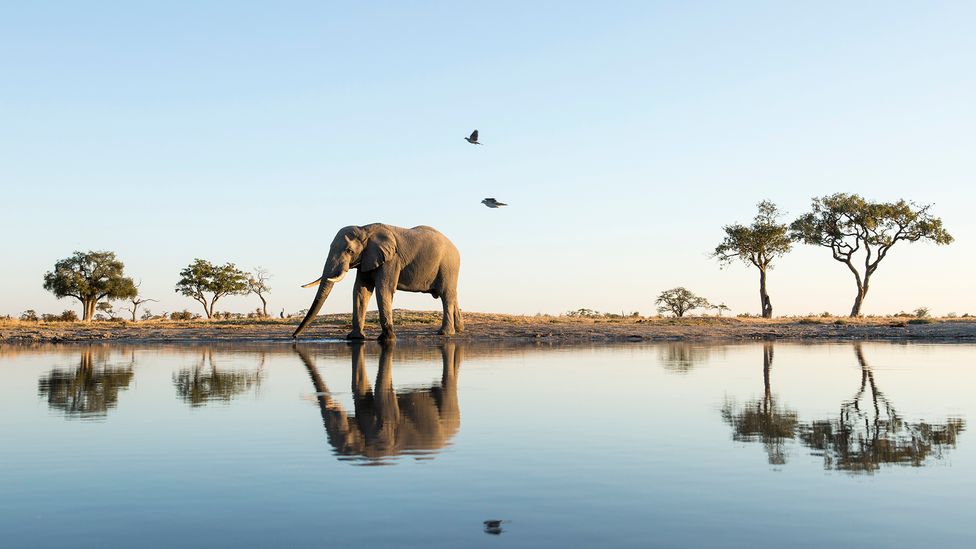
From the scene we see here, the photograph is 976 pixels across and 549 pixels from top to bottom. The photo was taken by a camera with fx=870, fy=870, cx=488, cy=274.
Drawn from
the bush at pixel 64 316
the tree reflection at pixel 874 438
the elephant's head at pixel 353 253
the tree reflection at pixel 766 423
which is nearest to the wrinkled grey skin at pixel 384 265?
the elephant's head at pixel 353 253

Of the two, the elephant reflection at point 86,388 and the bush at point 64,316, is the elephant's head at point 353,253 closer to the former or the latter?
the elephant reflection at point 86,388

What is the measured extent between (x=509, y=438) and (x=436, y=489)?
282cm

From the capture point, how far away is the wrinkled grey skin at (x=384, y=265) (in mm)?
33656

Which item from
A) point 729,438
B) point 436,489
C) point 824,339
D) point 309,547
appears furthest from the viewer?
point 824,339

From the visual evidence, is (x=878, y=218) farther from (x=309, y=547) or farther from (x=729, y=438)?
(x=309, y=547)

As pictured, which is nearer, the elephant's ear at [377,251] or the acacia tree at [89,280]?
the elephant's ear at [377,251]

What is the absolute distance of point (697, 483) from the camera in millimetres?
7473

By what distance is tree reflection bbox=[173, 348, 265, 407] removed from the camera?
14.5 metres

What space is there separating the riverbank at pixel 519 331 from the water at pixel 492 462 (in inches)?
808

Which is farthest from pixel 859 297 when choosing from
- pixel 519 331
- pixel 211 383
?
pixel 211 383

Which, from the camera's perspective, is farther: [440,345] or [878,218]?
[878,218]

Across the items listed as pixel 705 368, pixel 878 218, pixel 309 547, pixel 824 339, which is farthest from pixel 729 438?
pixel 878 218

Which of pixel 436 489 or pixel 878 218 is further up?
pixel 878 218

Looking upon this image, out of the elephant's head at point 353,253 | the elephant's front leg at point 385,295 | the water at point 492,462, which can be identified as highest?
the elephant's head at point 353,253
